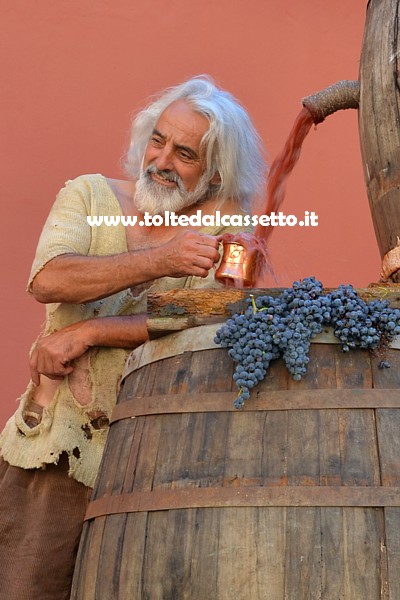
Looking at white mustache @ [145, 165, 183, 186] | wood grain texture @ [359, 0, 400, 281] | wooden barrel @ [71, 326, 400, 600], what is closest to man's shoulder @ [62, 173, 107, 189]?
white mustache @ [145, 165, 183, 186]

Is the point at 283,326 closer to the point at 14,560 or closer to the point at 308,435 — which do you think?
the point at 308,435

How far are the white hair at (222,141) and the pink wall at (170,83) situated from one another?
0.58 m

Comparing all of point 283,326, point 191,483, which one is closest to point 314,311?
point 283,326

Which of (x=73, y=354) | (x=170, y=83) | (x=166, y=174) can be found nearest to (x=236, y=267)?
(x=73, y=354)

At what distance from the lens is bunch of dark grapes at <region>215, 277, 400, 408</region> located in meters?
1.55

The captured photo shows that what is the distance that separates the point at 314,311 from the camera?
1.58 m

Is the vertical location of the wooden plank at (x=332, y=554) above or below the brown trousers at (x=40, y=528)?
below

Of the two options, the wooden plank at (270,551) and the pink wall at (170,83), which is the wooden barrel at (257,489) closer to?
the wooden plank at (270,551)

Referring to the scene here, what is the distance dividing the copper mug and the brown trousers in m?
0.58

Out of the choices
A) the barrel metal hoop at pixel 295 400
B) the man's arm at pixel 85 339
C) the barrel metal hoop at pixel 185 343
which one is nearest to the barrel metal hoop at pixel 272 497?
the barrel metal hoop at pixel 295 400

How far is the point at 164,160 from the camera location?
261cm

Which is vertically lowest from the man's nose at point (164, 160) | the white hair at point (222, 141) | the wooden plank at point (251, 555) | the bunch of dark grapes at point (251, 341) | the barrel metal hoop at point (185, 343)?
the wooden plank at point (251, 555)

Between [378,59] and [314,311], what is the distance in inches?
29.1

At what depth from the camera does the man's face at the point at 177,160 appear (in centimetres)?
258
